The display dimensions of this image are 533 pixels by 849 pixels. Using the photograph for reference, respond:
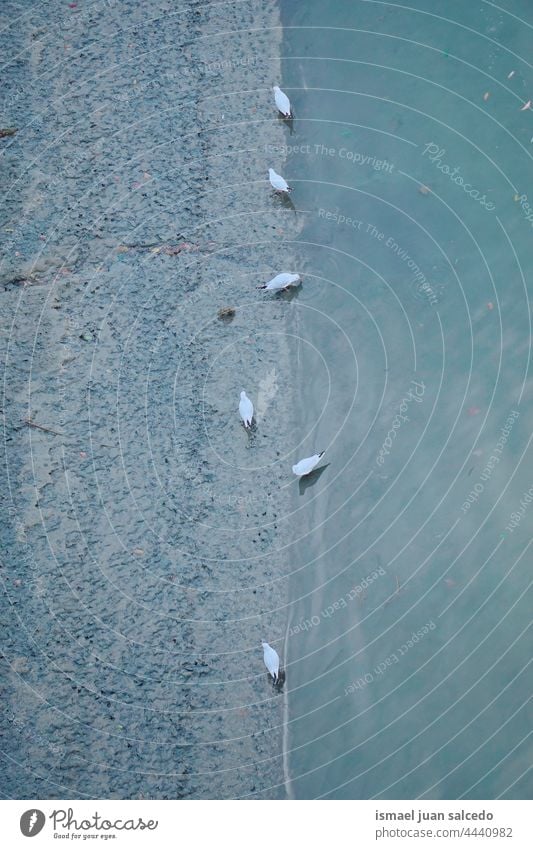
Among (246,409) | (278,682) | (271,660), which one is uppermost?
(246,409)

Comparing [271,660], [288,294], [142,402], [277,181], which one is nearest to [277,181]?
[277,181]

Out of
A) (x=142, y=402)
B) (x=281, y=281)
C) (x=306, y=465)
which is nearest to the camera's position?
(x=306, y=465)

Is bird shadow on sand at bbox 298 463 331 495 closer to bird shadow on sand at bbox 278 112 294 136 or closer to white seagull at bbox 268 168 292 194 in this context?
white seagull at bbox 268 168 292 194

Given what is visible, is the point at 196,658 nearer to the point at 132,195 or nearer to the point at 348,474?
the point at 348,474

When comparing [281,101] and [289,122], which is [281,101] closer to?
[281,101]

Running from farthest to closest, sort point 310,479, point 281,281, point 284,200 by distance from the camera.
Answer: point 284,200 → point 281,281 → point 310,479

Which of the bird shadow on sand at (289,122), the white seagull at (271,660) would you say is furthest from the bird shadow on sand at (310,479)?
the bird shadow on sand at (289,122)

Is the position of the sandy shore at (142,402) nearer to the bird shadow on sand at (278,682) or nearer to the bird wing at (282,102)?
the bird shadow on sand at (278,682)
